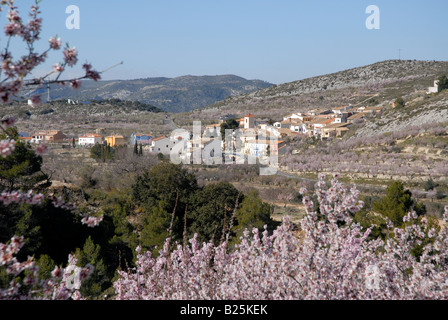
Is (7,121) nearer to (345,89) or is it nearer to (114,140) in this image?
(114,140)

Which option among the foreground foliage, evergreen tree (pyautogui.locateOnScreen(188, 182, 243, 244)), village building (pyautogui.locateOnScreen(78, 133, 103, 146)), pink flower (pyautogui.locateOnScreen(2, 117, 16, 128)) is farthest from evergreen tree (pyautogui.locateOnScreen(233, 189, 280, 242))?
village building (pyautogui.locateOnScreen(78, 133, 103, 146))

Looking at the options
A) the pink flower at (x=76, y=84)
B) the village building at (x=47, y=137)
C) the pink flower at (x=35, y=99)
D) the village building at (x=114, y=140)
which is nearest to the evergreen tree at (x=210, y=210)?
the pink flower at (x=76, y=84)

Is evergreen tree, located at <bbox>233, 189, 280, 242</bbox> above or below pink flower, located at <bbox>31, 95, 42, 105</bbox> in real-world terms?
below

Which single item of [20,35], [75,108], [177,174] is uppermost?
[75,108]

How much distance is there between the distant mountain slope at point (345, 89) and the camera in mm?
71750

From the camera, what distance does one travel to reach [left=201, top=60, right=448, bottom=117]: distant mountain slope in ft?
235

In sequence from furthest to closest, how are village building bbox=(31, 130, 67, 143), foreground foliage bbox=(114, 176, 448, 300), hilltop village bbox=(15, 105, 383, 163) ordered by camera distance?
1. village building bbox=(31, 130, 67, 143)
2. hilltop village bbox=(15, 105, 383, 163)
3. foreground foliage bbox=(114, 176, 448, 300)

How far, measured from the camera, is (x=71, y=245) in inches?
668

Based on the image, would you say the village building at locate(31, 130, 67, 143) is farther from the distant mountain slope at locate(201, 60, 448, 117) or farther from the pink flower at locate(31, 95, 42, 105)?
the pink flower at locate(31, 95, 42, 105)

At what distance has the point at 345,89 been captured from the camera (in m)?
85.5
